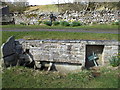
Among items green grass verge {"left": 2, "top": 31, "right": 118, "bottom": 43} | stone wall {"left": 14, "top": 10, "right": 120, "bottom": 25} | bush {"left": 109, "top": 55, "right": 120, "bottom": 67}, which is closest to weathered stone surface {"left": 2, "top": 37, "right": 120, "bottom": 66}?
bush {"left": 109, "top": 55, "right": 120, "bottom": 67}

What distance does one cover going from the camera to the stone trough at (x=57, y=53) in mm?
7828

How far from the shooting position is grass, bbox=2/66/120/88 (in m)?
5.53

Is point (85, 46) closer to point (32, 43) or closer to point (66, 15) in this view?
point (32, 43)

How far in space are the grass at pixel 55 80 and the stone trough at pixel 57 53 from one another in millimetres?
1350

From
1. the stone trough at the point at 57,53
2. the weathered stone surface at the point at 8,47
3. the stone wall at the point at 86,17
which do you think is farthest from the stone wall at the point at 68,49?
the stone wall at the point at 86,17

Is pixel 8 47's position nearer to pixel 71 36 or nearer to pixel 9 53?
pixel 9 53

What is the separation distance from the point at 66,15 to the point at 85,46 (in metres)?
9.50

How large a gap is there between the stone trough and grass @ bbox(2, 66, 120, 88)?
135 cm

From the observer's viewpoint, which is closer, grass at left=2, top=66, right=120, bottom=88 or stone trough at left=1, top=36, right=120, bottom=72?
grass at left=2, top=66, right=120, bottom=88

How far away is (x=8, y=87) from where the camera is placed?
18.1ft

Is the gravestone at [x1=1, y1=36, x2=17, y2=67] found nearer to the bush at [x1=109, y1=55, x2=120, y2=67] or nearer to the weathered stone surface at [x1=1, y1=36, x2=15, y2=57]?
the weathered stone surface at [x1=1, y1=36, x2=15, y2=57]

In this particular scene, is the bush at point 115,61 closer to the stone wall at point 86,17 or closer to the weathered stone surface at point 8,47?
the weathered stone surface at point 8,47

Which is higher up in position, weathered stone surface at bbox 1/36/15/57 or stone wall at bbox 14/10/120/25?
stone wall at bbox 14/10/120/25

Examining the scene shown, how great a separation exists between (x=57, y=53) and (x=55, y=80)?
231 cm
